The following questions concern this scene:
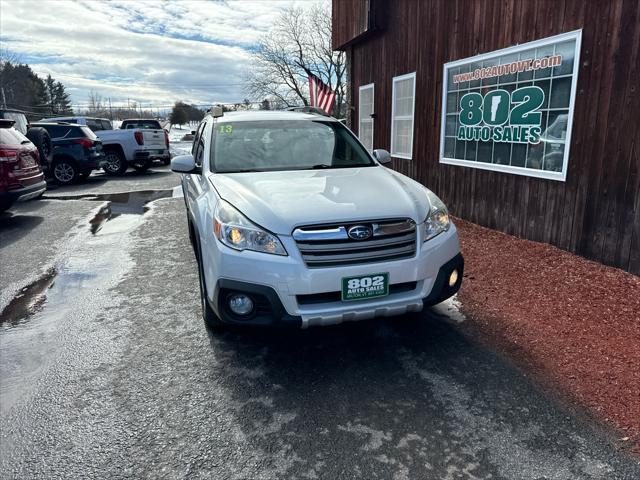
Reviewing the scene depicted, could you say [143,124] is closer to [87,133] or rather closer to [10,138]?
[87,133]

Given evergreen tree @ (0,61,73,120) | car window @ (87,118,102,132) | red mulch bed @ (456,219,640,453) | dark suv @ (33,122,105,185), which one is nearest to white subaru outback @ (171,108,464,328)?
red mulch bed @ (456,219,640,453)

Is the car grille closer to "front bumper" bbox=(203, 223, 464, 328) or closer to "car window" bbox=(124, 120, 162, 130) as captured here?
"front bumper" bbox=(203, 223, 464, 328)

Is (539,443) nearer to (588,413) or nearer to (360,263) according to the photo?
(588,413)

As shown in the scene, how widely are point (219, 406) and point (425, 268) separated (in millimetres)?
1605

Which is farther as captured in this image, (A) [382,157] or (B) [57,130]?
(B) [57,130]

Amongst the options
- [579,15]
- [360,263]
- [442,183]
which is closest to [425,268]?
[360,263]

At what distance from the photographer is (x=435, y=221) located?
130 inches

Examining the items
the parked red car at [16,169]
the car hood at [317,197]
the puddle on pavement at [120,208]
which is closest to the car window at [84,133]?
the puddle on pavement at [120,208]

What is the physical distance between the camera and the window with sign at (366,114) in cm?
1095

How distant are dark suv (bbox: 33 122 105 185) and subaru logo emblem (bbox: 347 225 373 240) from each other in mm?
12601

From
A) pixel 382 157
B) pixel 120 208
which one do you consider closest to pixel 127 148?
pixel 120 208

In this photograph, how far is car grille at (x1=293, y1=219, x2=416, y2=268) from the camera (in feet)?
9.44

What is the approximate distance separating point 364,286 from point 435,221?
2.62 feet

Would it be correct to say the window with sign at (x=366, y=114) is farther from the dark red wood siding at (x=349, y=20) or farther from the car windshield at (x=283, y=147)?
the car windshield at (x=283, y=147)
